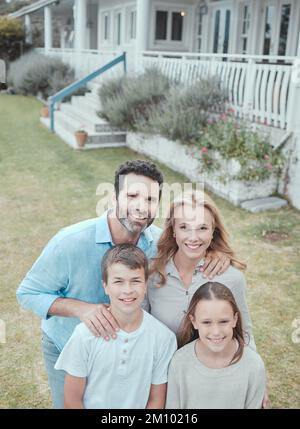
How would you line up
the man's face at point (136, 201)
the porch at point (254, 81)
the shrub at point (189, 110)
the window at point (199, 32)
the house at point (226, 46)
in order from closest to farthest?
the man's face at point (136, 201)
the porch at point (254, 81)
the house at point (226, 46)
the shrub at point (189, 110)
the window at point (199, 32)

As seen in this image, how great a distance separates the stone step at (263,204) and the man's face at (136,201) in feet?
17.8

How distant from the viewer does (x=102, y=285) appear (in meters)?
2.25

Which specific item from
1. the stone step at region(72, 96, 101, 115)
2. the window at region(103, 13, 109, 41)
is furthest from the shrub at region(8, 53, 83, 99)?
the stone step at region(72, 96, 101, 115)

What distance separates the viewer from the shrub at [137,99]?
10496mm

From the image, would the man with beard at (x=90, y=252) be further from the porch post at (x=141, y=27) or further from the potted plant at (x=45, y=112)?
the potted plant at (x=45, y=112)

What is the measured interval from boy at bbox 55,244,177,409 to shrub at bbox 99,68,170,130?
8559 mm

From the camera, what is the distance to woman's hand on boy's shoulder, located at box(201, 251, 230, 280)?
215 centimetres

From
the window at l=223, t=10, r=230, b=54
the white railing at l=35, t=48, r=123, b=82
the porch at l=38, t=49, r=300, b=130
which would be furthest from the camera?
the white railing at l=35, t=48, r=123, b=82

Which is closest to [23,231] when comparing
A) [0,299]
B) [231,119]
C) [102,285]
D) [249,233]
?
[0,299]

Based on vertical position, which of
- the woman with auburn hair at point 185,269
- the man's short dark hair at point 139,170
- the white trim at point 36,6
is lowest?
the woman with auburn hair at point 185,269

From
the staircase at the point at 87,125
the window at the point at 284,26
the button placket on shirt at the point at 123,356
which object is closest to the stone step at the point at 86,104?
the staircase at the point at 87,125

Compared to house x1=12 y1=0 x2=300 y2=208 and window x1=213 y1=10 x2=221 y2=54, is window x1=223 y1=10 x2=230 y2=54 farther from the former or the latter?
window x1=213 y1=10 x2=221 y2=54

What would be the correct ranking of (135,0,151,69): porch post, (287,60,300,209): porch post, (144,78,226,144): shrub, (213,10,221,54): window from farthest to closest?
(213,10,221,54): window < (135,0,151,69): porch post < (144,78,226,144): shrub < (287,60,300,209): porch post

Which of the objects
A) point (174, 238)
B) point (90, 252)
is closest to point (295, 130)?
point (174, 238)
